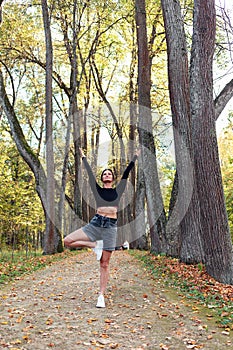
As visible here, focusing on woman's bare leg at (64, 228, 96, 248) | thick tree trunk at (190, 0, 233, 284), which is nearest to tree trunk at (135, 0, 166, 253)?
thick tree trunk at (190, 0, 233, 284)

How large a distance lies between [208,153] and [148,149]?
7.24 metres

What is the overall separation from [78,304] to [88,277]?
3.81 meters

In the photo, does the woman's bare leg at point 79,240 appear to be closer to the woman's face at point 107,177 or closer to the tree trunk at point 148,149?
the woman's face at point 107,177

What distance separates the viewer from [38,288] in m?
9.10

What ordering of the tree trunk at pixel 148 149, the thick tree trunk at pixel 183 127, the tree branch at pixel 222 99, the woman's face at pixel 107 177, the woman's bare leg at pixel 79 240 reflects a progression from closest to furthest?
the woman's bare leg at pixel 79 240
the woman's face at pixel 107 177
the thick tree trunk at pixel 183 127
the tree branch at pixel 222 99
the tree trunk at pixel 148 149

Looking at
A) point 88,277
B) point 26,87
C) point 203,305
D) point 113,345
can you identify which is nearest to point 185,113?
point 88,277

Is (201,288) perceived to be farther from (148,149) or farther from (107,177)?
(148,149)

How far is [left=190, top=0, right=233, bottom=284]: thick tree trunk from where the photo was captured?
887 centimetres

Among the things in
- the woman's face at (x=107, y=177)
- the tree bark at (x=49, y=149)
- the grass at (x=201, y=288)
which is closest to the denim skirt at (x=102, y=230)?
the woman's face at (x=107, y=177)

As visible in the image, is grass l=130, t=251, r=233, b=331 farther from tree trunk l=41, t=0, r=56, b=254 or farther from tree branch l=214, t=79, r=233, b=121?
tree trunk l=41, t=0, r=56, b=254

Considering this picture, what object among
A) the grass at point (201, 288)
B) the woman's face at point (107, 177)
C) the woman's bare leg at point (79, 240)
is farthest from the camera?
the woman's face at point (107, 177)

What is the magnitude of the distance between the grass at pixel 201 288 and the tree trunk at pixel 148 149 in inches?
171

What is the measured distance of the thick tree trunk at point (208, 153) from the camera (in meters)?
8.87

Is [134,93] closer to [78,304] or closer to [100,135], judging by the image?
[100,135]
